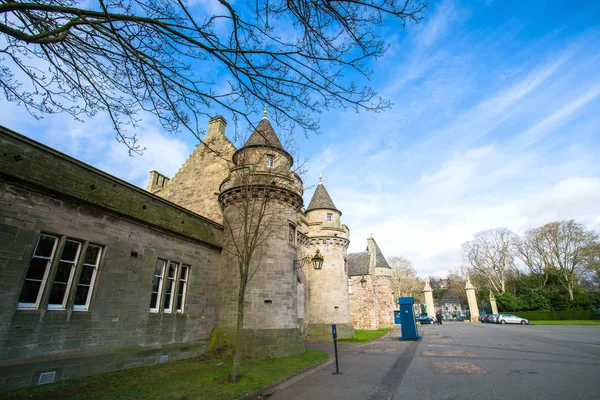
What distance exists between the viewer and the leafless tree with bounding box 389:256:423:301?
59031 mm

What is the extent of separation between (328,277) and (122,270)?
16.3m

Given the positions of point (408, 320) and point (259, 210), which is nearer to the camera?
point (259, 210)

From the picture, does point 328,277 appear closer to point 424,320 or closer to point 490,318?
point 424,320

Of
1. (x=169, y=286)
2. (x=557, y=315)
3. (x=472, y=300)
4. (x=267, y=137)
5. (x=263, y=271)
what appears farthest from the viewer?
(x=472, y=300)

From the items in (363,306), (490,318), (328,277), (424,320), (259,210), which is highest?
(259,210)

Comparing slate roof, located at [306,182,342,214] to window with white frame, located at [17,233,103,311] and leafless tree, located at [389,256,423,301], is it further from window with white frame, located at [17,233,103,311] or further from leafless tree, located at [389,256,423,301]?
leafless tree, located at [389,256,423,301]

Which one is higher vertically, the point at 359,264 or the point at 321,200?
the point at 321,200

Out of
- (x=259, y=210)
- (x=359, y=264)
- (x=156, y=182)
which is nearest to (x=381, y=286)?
(x=359, y=264)

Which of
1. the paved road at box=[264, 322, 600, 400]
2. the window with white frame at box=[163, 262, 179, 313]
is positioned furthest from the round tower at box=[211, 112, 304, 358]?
the paved road at box=[264, 322, 600, 400]

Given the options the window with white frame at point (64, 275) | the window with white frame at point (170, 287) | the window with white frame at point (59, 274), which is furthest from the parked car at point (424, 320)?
the window with white frame at point (64, 275)

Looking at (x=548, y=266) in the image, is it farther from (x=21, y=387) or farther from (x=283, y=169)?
(x=21, y=387)

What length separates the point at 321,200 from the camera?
86.5ft

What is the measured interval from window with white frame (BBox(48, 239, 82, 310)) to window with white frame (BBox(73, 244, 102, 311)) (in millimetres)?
236

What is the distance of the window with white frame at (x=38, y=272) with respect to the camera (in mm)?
7594
